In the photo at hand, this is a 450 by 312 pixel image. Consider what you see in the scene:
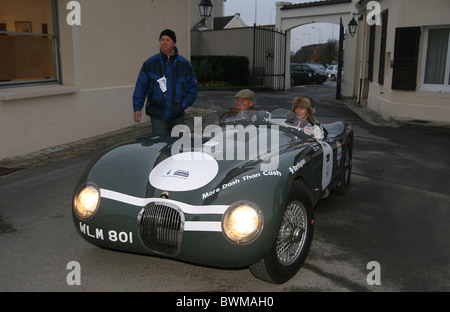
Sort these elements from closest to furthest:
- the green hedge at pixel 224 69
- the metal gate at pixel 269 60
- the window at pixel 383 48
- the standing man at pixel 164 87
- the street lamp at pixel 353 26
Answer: the standing man at pixel 164 87 < the window at pixel 383 48 < the street lamp at pixel 353 26 < the metal gate at pixel 269 60 < the green hedge at pixel 224 69

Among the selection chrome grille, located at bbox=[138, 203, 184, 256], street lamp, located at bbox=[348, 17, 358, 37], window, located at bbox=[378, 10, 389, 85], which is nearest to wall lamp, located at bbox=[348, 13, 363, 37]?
street lamp, located at bbox=[348, 17, 358, 37]

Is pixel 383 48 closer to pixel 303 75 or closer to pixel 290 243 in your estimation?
pixel 290 243

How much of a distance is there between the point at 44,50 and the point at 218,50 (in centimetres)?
1865

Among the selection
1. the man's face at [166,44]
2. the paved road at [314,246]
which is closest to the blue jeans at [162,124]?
the man's face at [166,44]

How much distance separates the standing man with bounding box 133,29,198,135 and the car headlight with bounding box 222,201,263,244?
8.96 feet

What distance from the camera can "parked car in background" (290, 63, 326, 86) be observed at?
29.6 meters

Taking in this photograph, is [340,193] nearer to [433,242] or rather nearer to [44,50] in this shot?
[433,242]

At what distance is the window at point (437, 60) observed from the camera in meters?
11.3

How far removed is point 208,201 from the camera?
9.70 feet

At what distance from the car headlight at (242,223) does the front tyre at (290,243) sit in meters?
0.28

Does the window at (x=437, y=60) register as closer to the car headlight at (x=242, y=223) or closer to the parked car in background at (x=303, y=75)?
the car headlight at (x=242, y=223)

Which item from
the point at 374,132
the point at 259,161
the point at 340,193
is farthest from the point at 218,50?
the point at 259,161

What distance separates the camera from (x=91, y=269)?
339cm

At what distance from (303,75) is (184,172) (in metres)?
27.7
